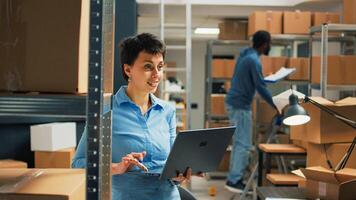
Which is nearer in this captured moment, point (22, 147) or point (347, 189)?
point (347, 189)

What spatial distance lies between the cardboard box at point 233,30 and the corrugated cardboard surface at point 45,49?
532 centimetres

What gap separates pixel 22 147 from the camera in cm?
400

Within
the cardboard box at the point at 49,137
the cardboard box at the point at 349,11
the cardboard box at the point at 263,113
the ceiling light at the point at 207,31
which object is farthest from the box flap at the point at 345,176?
the ceiling light at the point at 207,31

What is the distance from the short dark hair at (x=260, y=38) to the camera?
4926mm

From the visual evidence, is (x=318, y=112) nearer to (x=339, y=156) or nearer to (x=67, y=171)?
(x=339, y=156)

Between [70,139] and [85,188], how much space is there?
2.84 metres

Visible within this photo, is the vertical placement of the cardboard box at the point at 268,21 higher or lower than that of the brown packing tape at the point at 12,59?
higher

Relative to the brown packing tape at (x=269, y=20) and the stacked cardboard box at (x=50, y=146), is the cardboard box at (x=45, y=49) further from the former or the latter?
the brown packing tape at (x=269, y=20)

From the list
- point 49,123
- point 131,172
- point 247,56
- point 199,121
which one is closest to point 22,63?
point 131,172

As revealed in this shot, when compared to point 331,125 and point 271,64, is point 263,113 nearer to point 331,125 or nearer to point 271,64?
point 271,64

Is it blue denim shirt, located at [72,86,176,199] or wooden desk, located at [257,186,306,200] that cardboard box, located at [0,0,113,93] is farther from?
wooden desk, located at [257,186,306,200]

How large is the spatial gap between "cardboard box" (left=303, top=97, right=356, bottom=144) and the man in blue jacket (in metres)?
1.94

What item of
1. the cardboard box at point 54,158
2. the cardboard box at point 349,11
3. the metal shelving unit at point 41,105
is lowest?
the cardboard box at point 54,158

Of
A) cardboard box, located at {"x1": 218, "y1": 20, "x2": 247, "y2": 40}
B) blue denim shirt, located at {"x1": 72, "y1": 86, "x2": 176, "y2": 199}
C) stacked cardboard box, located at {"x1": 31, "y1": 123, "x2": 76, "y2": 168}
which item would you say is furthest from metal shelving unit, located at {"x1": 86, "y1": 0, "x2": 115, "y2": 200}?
cardboard box, located at {"x1": 218, "y1": 20, "x2": 247, "y2": 40}
